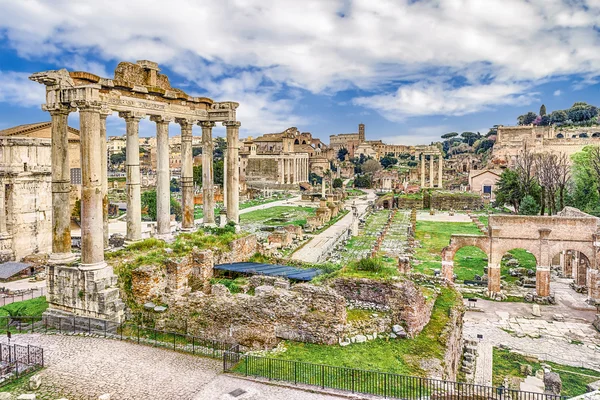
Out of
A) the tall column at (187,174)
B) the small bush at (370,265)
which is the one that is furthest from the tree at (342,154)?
the small bush at (370,265)

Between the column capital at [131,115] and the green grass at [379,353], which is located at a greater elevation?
the column capital at [131,115]

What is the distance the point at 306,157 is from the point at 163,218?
332ft

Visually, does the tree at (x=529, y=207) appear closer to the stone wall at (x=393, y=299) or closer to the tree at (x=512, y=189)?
the tree at (x=512, y=189)

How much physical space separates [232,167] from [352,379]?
1253 centimetres

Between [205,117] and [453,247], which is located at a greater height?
[205,117]

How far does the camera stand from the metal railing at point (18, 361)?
1059 centimetres

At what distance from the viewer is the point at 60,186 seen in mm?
14586

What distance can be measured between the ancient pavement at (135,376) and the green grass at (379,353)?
56.7 inches

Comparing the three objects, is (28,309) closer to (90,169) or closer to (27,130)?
(90,169)

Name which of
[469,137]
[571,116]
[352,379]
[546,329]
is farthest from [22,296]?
[469,137]

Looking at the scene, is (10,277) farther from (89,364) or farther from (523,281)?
(523,281)

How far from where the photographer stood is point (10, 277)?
2653 cm

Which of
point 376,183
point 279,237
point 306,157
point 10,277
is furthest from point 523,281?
point 306,157

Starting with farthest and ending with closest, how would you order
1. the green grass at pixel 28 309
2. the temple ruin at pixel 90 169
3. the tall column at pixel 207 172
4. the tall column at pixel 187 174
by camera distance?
the tall column at pixel 207 172 < the tall column at pixel 187 174 < the green grass at pixel 28 309 < the temple ruin at pixel 90 169
